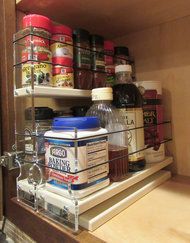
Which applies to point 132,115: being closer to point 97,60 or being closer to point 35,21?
point 97,60

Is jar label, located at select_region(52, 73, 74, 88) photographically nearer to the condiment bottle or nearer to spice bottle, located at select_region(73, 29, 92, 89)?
spice bottle, located at select_region(73, 29, 92, 89)

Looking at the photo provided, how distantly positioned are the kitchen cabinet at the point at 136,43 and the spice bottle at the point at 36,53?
77mm

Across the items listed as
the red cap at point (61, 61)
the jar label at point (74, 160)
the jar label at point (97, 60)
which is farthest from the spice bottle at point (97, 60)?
A: the jar label at point (74, 160)

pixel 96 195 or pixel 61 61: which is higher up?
pixel 61 61

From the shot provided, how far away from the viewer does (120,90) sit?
0.59 metres

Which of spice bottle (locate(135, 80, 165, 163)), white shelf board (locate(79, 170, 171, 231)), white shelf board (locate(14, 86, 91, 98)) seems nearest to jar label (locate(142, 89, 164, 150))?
spice bottle (locate(135, 80, 165, 163))

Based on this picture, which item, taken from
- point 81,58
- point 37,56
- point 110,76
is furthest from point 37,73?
point 110,76

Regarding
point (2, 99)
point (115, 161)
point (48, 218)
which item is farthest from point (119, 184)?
point (2, 99)

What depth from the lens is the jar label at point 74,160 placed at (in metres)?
0.40

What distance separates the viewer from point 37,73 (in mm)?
476

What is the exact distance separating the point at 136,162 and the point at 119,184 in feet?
0.34

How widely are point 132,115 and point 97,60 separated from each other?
178mm

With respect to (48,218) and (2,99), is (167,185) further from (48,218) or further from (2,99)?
(2,99)

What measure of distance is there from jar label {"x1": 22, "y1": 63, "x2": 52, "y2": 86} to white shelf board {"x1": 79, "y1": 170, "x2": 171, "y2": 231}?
28cm
